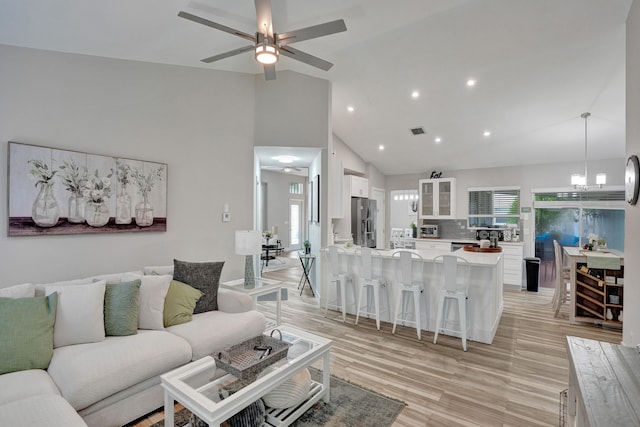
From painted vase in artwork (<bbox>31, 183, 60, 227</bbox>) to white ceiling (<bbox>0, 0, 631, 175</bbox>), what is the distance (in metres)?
1.25

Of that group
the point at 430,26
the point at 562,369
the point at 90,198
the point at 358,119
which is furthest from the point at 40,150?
the point at 562,369

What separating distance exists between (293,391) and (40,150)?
117 inches

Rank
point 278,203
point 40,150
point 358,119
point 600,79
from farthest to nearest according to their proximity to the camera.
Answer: point 278,203
point 358,119
point 600,79
point 40,150

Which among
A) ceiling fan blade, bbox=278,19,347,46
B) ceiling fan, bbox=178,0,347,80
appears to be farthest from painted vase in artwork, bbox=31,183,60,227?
ceiling fan blade, bbox=278,19,347,46

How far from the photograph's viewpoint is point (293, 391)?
2.12m

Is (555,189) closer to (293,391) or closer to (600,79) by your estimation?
(600,79)

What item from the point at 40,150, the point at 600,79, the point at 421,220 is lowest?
the point at 421,220

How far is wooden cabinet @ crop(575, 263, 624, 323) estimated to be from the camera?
13.3 ft

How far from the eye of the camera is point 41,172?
9.00 feet

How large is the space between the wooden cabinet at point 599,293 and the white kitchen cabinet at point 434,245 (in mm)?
2656

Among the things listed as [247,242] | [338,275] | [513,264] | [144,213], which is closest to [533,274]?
[513,264]

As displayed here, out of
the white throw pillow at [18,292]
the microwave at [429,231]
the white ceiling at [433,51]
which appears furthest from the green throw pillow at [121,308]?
the microwave at [429,231]

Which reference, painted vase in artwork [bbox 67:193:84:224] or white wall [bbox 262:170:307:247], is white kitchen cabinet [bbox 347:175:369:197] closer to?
white wall [bbox 262:170:307:247]

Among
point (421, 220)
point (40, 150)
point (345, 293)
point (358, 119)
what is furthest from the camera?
point (421, 220)
